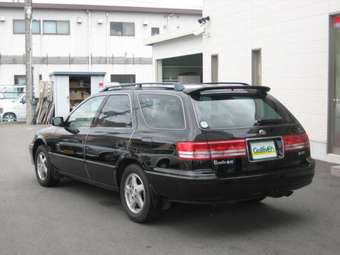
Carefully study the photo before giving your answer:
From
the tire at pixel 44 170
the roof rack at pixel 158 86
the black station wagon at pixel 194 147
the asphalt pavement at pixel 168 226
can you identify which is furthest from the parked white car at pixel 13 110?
the black station wagon at pixel 194 147

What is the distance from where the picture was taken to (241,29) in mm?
13031

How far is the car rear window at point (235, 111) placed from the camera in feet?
18.5

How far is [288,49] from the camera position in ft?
37.2

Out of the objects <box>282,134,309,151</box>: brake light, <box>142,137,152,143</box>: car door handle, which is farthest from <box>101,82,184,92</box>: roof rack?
<box>282,134,309,151</box>: brake light

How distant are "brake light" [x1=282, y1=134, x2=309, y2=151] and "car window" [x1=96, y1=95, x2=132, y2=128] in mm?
1903

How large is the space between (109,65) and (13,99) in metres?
10.9

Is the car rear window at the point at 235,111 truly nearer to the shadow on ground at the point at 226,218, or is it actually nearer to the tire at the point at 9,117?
the shadow on ground at the point at 226,218

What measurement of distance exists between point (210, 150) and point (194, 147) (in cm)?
17

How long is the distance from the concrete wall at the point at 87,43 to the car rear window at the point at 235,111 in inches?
1095

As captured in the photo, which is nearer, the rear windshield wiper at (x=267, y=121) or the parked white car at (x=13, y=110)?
the rear windshield wiper at (x=267, y=121)

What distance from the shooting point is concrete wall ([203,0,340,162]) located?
1040 centimetres

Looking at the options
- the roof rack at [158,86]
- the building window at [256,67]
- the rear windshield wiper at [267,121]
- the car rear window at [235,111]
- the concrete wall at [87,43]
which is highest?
the concrete wall at [87,43]

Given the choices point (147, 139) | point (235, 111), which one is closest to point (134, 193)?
point (147, 139)

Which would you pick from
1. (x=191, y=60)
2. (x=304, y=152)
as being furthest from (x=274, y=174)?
(x=191, y=60)
